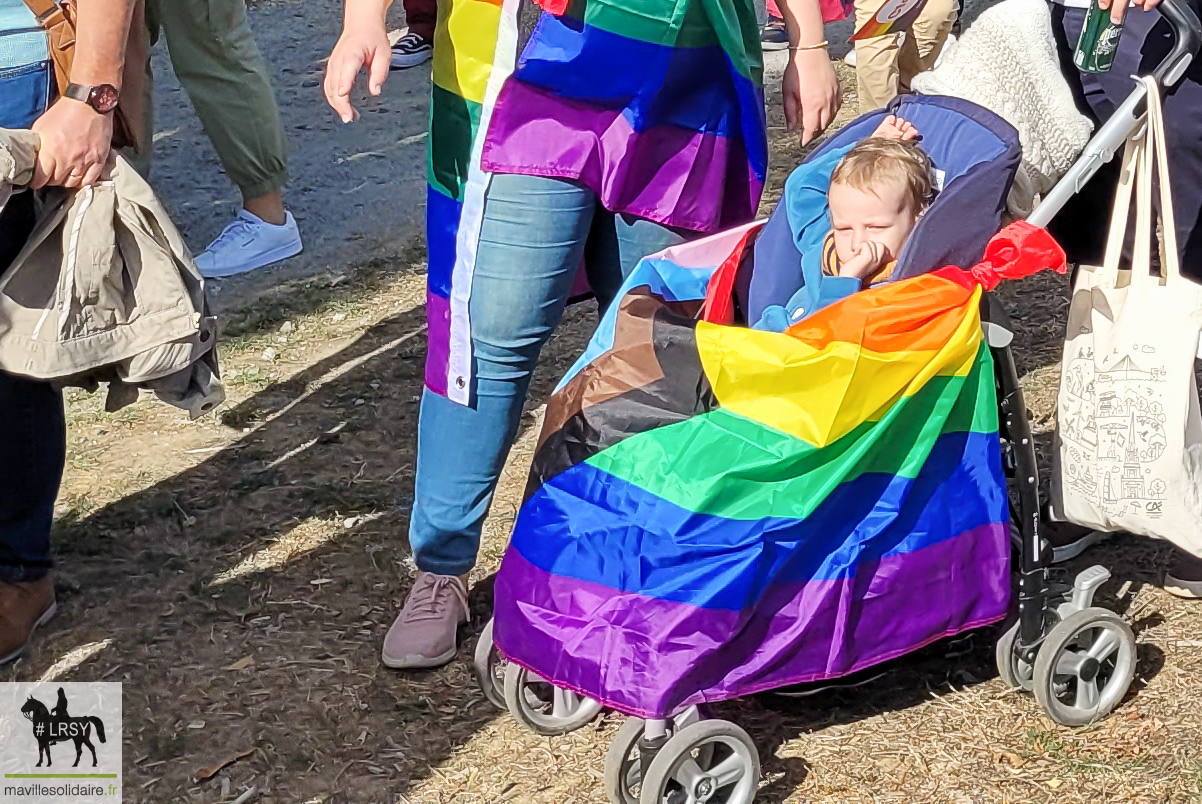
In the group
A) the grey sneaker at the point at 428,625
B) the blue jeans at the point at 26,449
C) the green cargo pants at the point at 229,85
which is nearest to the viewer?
the blue jeans at the point at 26,449

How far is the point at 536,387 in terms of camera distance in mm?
4418

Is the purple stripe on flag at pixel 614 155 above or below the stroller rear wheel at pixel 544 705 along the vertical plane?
above

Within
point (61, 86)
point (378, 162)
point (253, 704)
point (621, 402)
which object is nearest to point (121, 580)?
point (253, 704)

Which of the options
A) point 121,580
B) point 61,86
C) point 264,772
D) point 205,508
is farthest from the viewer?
point 205,508

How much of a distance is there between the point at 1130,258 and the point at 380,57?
165cm

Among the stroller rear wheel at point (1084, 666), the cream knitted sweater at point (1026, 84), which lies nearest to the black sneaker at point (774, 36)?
the cream knitted sweater at point (1026, 84)

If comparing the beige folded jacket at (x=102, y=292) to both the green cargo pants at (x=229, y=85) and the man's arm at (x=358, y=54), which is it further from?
the green cargo pants at (x=229, y=85)

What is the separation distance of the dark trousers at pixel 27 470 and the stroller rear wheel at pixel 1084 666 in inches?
81.4

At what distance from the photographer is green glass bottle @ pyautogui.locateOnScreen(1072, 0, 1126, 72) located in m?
2.84

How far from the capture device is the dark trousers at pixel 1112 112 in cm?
299

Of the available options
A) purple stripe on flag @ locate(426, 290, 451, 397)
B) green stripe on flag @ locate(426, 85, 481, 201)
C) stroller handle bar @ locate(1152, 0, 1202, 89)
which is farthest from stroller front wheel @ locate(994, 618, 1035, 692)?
Result: green stripe on flag @ locate(426, 85, 481, 201)

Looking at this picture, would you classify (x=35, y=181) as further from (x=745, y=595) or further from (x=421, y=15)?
(x=745, y=595)

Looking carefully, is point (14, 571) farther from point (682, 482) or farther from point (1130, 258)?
point (1130, 258)

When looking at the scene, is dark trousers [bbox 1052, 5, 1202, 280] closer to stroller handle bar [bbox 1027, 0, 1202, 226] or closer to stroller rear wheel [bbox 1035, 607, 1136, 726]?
stroller handle bar [bbox 1027, 0, 1202, 226]
